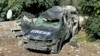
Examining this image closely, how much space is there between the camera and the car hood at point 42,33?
13.6 m

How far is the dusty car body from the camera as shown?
13.6 m

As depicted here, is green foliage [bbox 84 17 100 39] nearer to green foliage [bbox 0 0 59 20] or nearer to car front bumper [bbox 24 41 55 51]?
car front bumper [bbox 24 41 55 51]

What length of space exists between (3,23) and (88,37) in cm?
658

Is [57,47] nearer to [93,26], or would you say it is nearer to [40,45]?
[40,45]

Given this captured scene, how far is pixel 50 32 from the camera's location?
45.5 feet

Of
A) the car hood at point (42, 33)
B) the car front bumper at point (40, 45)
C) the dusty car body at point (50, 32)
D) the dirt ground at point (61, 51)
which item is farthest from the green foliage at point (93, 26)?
the car front bumper at point (40, 45)

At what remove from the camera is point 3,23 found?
1958 cm

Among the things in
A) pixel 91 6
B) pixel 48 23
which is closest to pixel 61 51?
pixel 48 23

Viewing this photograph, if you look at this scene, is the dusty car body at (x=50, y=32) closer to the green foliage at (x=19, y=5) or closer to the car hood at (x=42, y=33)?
the car hood at (x=42, y=33)

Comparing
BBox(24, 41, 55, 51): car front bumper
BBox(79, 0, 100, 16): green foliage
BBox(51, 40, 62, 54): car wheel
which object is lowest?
BBox(51, 40, 62, 54): car wheel

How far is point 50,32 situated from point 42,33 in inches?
14.6

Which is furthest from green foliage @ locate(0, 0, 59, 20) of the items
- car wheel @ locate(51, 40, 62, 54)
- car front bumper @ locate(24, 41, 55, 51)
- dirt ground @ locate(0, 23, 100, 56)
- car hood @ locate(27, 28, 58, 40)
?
car front bumper @ locate(24, 41, 55, 51)

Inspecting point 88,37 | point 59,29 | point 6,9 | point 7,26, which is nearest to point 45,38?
point 59,29

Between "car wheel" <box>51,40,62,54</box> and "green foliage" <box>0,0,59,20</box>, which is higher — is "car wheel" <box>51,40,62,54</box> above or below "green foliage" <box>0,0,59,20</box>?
below
